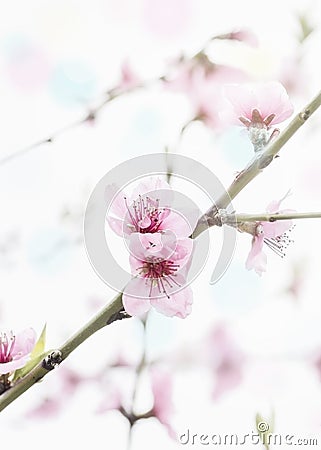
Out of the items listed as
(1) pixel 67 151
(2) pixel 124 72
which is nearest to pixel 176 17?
(2) pixel 124 72

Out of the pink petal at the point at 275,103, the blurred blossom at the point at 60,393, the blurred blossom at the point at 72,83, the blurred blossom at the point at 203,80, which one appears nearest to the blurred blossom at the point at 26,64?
the blurred blossom at the point at 72,83

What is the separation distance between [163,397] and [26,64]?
1.23 feet

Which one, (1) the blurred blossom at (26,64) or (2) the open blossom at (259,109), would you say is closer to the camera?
(2) the open blossom at (259,109)

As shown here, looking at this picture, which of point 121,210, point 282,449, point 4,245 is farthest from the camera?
point 4,245

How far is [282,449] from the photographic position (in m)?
0.61

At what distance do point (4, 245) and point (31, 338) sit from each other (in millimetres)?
335

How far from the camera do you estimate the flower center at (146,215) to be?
0.36m

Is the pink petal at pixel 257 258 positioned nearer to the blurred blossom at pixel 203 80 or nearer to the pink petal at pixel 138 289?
the pink petal at pixel 138 289

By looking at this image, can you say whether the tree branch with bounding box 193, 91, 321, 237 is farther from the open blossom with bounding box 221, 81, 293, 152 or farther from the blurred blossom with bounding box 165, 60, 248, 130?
the blurred blossom with bounding box 165, 60, 248, 130

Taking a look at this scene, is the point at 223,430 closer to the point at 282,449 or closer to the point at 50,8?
the point at 282,449

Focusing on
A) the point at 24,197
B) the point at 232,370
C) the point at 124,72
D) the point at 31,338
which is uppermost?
the point at 124,72

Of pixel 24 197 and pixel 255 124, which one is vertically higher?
pixel 24 197

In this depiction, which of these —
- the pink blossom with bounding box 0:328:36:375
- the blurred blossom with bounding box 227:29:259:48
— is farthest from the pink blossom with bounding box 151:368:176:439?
the blurred blossom with bounding box 227:29:259:48

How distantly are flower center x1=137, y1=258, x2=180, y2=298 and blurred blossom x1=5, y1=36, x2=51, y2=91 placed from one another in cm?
44
